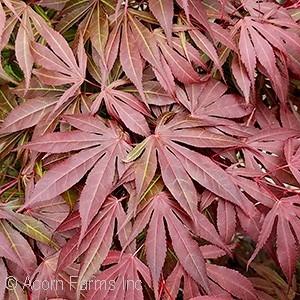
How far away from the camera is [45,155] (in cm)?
83

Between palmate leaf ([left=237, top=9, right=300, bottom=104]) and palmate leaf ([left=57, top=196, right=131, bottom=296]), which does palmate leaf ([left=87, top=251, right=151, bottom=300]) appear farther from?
palmate leaf ([left=237, top=9, right=300, bottom=104])

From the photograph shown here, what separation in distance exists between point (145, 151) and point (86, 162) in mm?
105

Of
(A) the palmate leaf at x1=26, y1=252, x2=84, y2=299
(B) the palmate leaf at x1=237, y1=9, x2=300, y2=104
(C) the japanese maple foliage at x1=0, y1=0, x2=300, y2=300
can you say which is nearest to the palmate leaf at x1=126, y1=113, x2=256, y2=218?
(C) the japanese maple foliage at x1=0, y1=0, x2=300, y2=300

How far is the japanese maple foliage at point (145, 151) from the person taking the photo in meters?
0.80

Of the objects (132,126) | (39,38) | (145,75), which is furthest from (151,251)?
(39,38)

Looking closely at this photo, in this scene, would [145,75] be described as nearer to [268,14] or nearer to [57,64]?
[57,64]

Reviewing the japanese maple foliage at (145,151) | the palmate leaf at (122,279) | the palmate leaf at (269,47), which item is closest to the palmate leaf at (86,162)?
the japanese maple foliage at (145,151)

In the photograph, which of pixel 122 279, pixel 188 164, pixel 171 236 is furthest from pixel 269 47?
pixel 122 279

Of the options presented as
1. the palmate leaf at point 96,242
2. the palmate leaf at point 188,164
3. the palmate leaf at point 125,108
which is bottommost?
the palmate leaf at point 96,242

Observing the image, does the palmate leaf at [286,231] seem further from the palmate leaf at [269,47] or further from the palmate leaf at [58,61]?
the palmate leaf at [58,61]

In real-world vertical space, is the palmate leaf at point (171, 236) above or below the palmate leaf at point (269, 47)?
below

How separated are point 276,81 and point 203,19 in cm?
18

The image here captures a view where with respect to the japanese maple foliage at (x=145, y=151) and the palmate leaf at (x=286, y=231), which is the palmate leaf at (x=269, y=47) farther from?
the palmate leaf at (x=286, y=231)

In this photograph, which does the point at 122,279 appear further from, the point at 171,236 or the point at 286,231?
the point at 286,231
